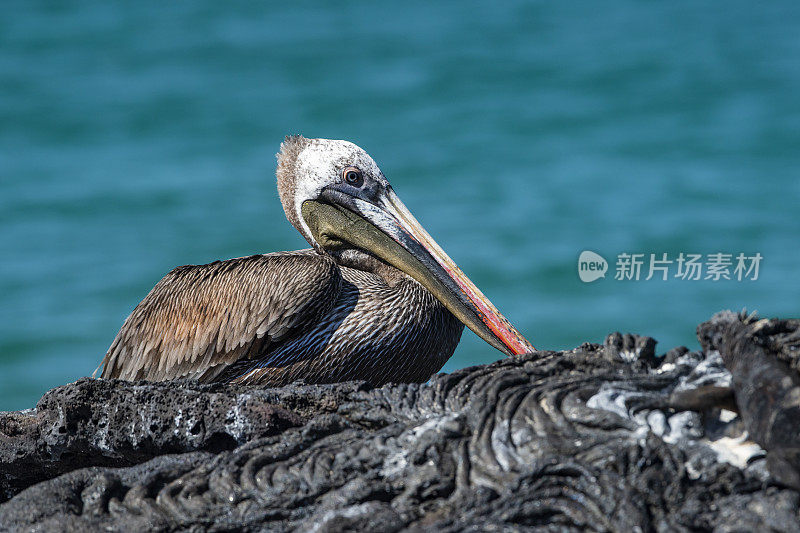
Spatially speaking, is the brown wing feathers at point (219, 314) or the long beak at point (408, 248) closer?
the brown wing feathers at point (219, 314)

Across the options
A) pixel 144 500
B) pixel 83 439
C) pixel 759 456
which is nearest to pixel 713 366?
pixel 759 456

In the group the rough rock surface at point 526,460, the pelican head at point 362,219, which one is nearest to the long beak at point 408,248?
the pelican head at point 362,219

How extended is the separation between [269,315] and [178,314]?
27.1 inches

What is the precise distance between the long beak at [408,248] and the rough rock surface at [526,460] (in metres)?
2.28

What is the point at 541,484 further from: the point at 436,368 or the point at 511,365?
the point at 436,368

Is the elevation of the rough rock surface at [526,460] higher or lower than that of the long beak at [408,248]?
lower

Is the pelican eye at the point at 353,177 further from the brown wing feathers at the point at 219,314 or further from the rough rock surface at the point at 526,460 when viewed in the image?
the rough rock surface at the point at 526,460

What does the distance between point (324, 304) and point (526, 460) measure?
112 inches

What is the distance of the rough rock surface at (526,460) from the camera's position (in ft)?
6.14

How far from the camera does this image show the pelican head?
512 centimetres

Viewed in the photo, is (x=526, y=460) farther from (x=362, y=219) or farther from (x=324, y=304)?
(x=362, y=219)

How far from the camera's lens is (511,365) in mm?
2607

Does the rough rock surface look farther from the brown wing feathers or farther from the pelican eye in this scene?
the pelican eye

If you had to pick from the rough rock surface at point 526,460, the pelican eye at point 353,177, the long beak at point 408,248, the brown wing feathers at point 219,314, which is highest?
the pelican eye at point 353,177
